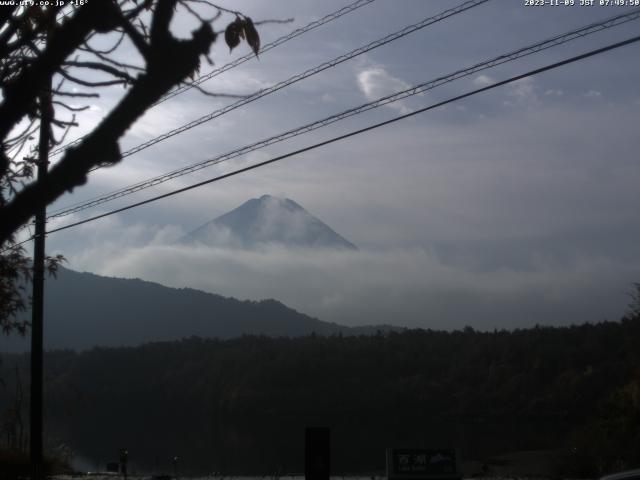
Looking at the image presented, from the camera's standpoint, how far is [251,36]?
5.37m

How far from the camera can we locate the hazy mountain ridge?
452 feet

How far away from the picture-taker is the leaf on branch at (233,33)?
5441mm

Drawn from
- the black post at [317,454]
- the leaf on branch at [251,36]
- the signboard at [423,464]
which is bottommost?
the signboard at [423,464]

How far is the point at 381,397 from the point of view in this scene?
7788cm

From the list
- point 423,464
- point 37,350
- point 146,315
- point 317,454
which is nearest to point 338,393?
point 37,350

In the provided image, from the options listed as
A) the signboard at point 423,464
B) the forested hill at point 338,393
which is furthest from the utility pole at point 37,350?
the forested hill at point 338,393

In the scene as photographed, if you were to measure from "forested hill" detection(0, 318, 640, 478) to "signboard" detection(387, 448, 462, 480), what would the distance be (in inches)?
Result: 813

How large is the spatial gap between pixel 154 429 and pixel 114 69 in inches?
2328

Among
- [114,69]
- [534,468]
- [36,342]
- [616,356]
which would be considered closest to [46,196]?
[114,69]

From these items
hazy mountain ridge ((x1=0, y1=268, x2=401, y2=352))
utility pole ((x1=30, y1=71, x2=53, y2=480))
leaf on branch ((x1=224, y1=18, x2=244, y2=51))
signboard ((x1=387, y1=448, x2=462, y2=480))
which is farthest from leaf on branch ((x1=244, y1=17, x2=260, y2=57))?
hazy mountain ridge ((x1=0, y1=268, x2=401, y2=352))

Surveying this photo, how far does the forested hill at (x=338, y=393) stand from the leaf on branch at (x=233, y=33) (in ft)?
94.1

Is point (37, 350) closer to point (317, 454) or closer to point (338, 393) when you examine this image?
point (317, 454)

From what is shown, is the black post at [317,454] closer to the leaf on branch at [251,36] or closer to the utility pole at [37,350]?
the utility pole at [37,350]

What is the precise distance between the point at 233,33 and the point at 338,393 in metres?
76.9
